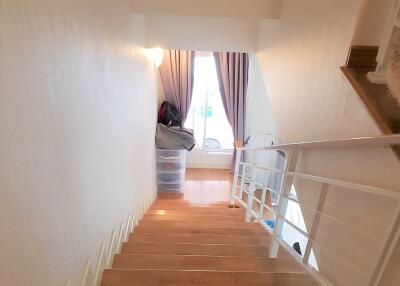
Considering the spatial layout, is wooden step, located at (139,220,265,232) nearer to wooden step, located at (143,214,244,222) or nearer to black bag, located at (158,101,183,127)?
wooden step, located at (143,214,244,222)

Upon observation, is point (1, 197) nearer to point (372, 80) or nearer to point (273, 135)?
point (372, 80)

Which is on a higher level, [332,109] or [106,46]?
[106,46]

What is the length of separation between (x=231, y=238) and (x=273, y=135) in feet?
7.72

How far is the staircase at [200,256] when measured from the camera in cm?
140

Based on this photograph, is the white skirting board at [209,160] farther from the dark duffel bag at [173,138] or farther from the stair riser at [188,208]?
the stair riser at [188,208]

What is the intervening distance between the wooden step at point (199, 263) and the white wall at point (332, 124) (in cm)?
39

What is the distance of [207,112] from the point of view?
545cm

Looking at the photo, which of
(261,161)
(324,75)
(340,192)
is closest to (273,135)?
(261,161)

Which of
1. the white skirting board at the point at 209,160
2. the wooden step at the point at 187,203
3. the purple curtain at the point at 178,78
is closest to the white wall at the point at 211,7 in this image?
the purple curtain at the point at 178,78

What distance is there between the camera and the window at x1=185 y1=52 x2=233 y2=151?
5184 millimetres

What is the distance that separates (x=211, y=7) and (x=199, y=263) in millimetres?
2044

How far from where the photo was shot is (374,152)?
38.0 inches

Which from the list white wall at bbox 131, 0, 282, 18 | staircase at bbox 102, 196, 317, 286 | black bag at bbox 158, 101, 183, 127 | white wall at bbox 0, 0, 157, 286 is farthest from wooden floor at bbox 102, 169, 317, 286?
white wall at bbox 131, 0, 282, 18

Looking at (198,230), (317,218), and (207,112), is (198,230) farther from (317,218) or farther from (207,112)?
(207,112)
